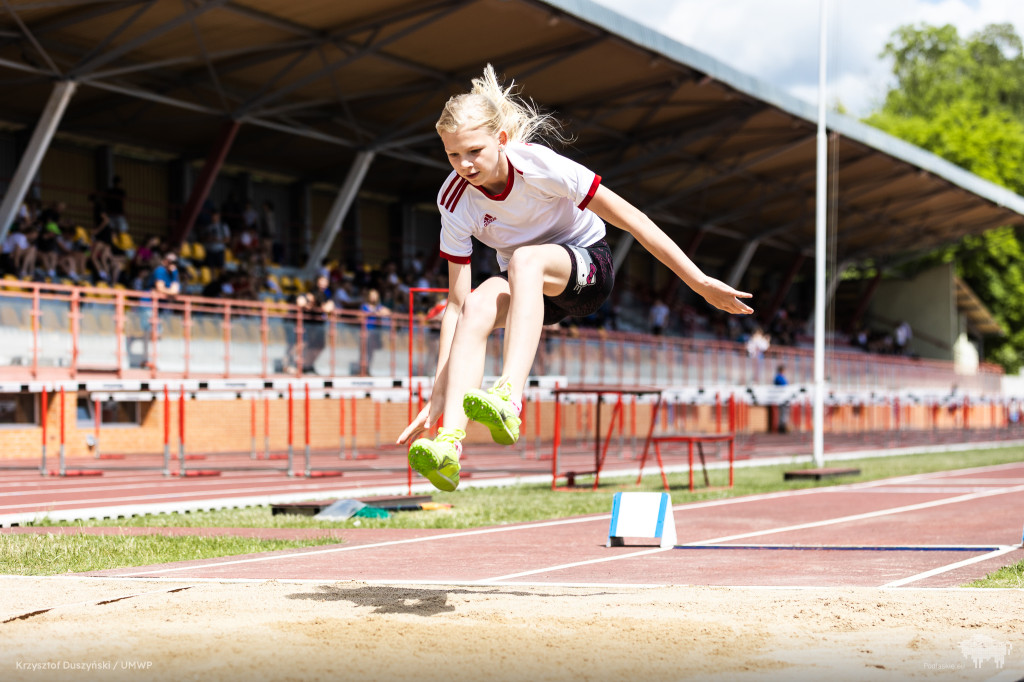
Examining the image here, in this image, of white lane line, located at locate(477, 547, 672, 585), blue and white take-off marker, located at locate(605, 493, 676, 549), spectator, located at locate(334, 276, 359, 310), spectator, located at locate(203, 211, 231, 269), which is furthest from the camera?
spectator, located at locate(203, 211, 231, 269)

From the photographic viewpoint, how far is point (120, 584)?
6191 mm

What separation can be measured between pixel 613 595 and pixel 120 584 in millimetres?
2638

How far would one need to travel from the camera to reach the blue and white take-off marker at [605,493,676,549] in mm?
8648

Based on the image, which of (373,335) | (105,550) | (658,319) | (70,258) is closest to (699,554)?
(105,550)

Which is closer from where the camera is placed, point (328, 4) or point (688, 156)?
point (328, 4)

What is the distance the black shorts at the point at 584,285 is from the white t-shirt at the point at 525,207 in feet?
0.25

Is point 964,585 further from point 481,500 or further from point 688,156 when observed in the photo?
point 688,156

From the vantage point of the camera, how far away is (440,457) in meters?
4.87

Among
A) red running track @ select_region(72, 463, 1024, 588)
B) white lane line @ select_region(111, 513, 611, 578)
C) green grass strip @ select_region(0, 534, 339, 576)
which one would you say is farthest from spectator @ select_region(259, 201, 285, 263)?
green grass strip @ select_region(0, 534, 339, 576)

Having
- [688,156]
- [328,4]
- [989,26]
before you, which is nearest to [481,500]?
[328,4]

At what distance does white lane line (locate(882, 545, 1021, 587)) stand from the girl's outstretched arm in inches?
90.6

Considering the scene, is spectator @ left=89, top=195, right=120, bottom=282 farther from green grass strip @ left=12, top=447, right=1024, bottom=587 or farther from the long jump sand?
the long jump sand

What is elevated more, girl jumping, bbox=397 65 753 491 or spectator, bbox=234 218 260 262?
spectator, bbox=234 218 260 262

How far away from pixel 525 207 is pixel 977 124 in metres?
60.8
